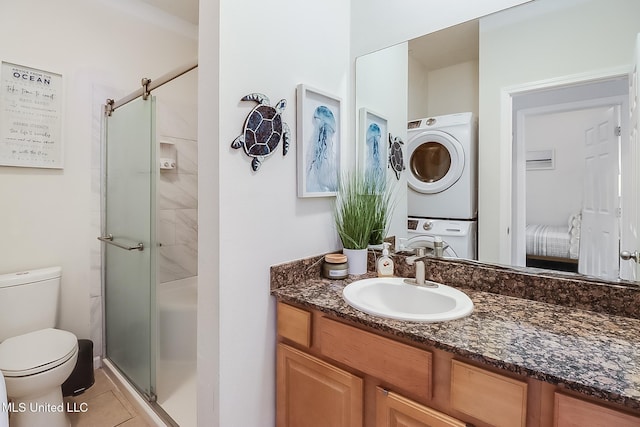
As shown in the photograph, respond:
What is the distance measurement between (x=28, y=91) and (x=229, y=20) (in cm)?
161

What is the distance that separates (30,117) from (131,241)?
95 cm

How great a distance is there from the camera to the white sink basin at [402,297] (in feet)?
3.74

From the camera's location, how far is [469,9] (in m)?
1.33

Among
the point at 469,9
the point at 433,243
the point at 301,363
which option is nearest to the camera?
the point at 301,363

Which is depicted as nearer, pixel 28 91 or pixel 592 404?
pixel 592 404

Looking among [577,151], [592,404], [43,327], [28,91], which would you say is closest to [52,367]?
[43,327]

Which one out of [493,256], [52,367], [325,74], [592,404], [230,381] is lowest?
[52,367]

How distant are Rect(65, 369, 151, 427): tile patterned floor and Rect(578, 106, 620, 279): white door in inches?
86.8

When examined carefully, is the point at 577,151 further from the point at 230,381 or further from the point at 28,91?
the point at 28,91

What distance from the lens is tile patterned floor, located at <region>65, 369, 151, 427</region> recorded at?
174 cm

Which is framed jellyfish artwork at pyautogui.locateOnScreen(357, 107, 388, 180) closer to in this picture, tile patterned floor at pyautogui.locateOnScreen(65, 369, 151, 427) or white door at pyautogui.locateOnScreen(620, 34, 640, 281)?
white door at pyautogui.locateOnScreen(620, 34, 640, 281)

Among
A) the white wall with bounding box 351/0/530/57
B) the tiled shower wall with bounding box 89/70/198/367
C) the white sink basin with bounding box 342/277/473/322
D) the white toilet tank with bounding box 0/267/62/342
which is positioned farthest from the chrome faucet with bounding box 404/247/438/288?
the white toilet tank with bounding box 0/267/62/342

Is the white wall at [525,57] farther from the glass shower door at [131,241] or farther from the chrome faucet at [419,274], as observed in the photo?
the glass shower door at [131,241]

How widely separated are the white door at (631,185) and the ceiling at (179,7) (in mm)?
2511
